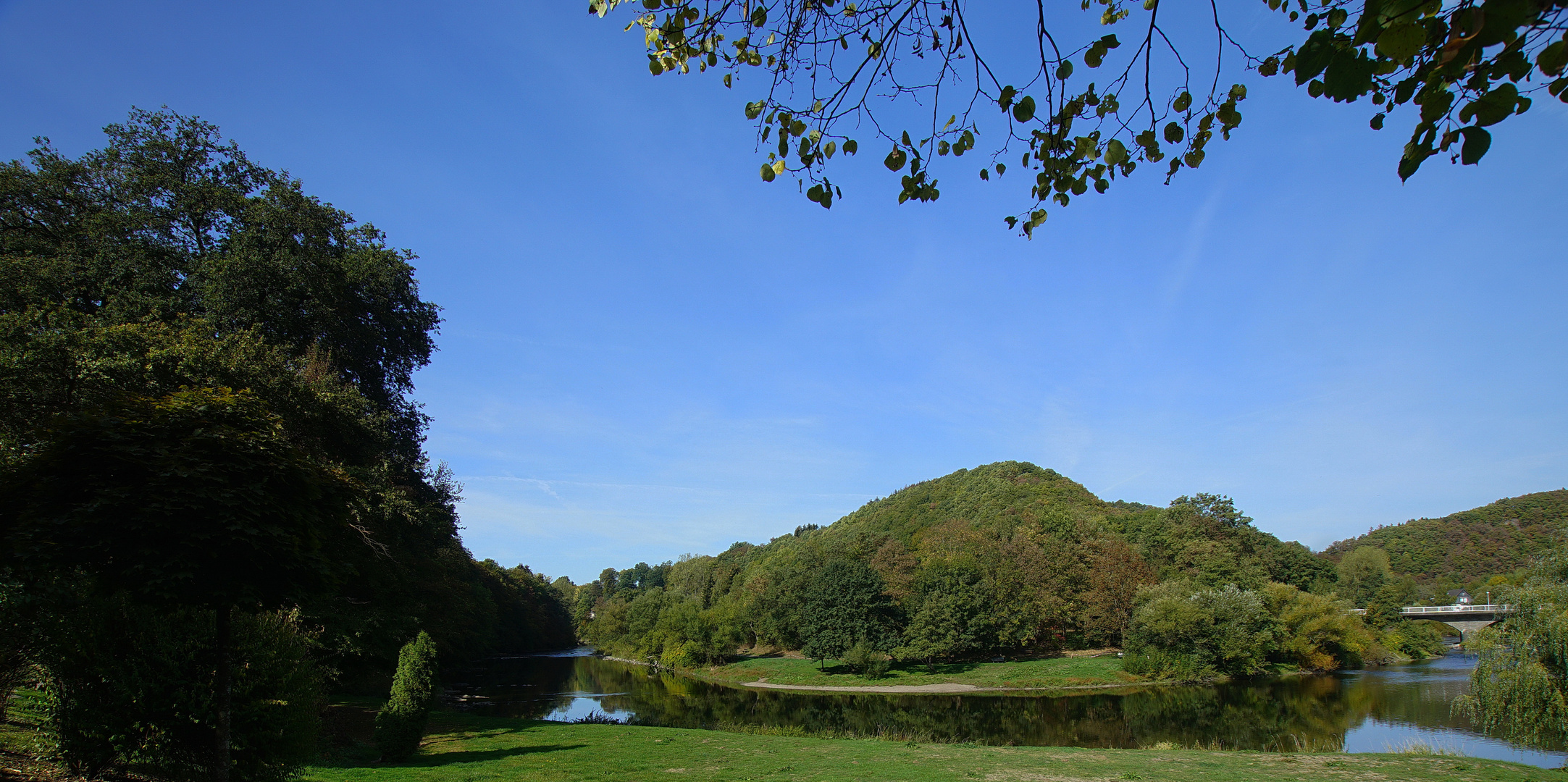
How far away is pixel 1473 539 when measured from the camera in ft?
246

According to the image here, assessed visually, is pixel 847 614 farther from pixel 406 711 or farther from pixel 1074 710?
pixel 406 711

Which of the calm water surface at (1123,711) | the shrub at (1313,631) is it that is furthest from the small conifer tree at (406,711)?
the shrub at (1313,631)

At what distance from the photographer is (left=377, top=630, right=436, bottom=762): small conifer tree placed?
13883mm

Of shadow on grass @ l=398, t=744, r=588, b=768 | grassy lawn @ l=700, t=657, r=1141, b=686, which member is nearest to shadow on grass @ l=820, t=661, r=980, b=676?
grassy lawn @ l=700, t=657, r=1141, b=686

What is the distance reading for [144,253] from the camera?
822 inches

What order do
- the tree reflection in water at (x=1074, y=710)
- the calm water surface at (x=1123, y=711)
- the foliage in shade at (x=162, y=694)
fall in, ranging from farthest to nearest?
the tree reflection in water at (x=1074, y=710) → the calm water surface at (x=1123, y=711) → the foliage in shade at (x=162, y=694)

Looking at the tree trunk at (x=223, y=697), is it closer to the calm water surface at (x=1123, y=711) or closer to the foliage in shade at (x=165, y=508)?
the foliage in shade at (x=165, y=508)

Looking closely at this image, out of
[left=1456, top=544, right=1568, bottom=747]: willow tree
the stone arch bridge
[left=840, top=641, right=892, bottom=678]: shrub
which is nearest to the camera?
[left=1456, top=544, right=1568, bottom=747]: willow tree

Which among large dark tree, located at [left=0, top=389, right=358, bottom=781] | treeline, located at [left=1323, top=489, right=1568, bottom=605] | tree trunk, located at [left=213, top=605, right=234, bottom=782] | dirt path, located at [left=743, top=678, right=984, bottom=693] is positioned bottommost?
dirt path, located at [left=743, top=678, right=984, bottom=693]

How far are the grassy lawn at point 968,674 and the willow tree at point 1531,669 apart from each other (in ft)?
78.0

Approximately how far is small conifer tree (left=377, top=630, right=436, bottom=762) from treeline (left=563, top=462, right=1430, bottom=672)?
3501cm

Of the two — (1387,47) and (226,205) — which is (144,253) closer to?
(226,205)

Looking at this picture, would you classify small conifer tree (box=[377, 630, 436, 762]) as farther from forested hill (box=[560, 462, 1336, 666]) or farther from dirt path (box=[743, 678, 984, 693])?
forested hill (box=[560, 462, 1336, 666])

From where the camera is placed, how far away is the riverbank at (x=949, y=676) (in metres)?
40.0
